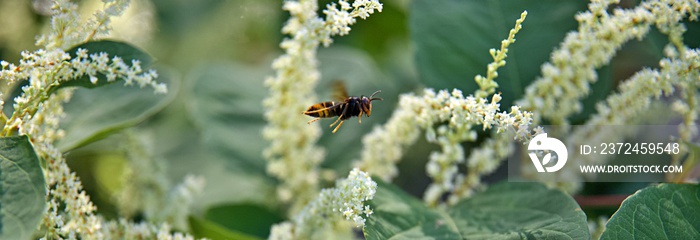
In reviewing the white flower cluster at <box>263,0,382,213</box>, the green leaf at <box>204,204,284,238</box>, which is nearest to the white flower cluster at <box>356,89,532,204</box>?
the white flower cluster at <box>263,0,382,213</box>

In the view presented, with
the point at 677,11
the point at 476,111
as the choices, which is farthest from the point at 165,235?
the point at 677,11

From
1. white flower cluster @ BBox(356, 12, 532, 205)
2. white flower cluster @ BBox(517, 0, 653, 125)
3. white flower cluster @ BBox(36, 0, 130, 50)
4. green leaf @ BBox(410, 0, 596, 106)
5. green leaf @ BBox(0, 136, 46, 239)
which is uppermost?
green leaf @ BBox(410, 0, 596, 106)

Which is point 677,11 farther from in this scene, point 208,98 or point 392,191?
point 208,98

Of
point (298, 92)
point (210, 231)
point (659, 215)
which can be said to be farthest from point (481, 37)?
A: point (210, 231)

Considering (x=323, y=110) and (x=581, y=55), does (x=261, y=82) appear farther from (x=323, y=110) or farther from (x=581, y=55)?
(x=581, y=55)

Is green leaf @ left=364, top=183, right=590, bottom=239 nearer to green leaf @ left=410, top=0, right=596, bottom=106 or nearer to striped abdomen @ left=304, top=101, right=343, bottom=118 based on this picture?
striped abdomen @ left=304, top=101, right=343, bottom=118
